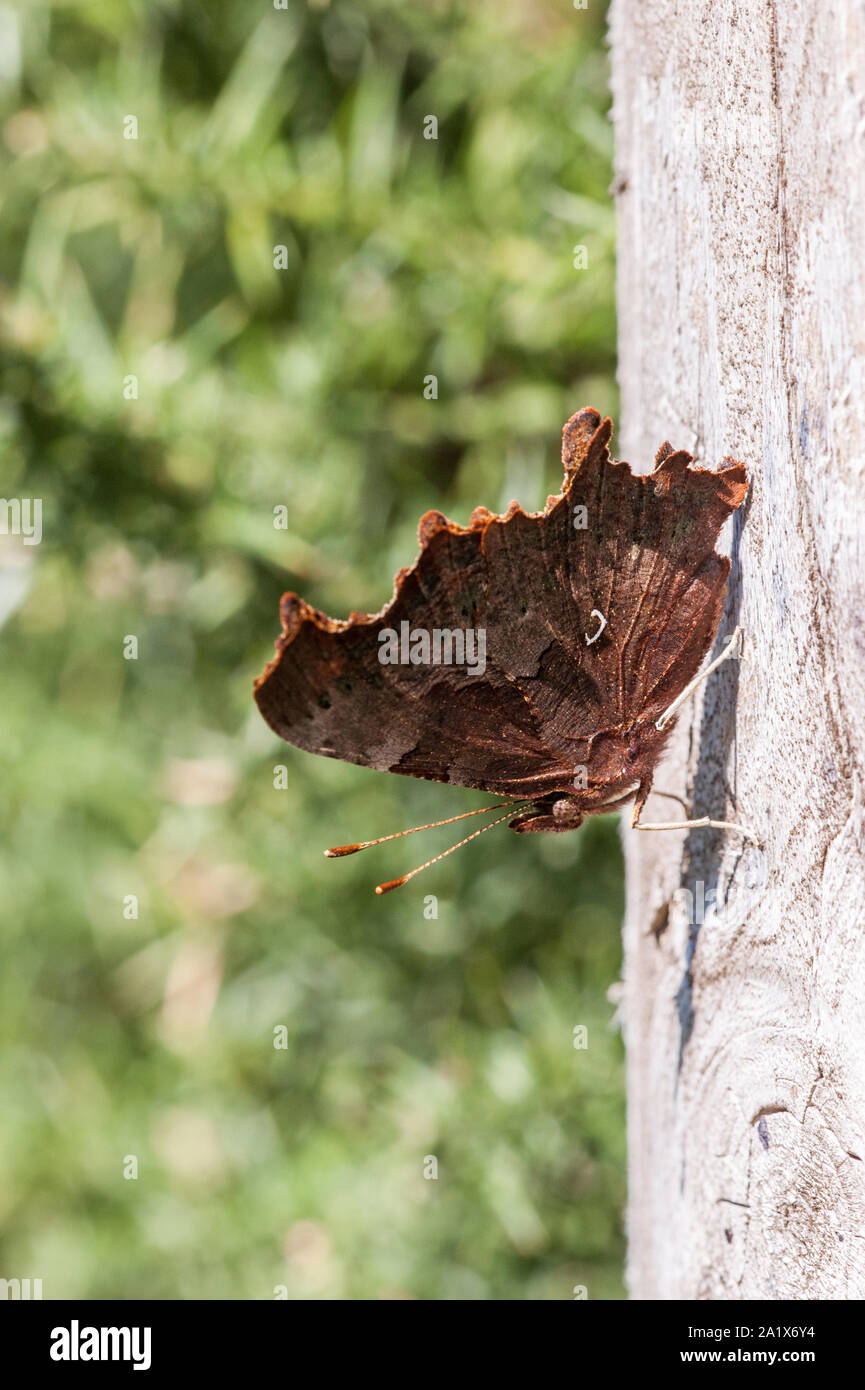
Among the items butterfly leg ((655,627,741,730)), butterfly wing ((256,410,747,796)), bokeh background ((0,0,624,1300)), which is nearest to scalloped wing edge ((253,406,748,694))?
butterfly wing ((256,410,747,796))

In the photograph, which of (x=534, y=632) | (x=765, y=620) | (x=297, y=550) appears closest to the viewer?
(x=765, y=620)

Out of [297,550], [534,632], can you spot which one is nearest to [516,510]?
[534,632]

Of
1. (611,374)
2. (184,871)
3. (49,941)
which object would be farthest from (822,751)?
(49,941)

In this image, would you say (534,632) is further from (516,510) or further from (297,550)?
(297,550)

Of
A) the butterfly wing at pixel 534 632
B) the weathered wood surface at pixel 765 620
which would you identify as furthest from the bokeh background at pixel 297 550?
the butterfly wing at pixel 534 632

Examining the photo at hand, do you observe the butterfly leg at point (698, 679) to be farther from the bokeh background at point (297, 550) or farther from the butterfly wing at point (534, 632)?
the bokeh background at point (297, 550)

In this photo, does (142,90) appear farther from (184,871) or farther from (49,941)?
(49,941)
